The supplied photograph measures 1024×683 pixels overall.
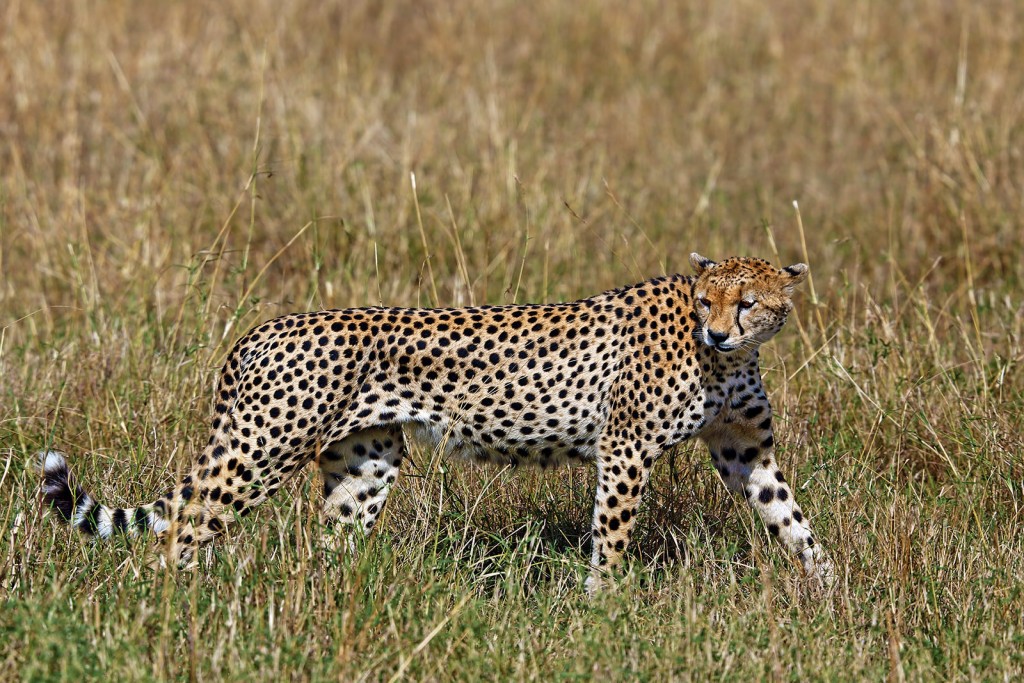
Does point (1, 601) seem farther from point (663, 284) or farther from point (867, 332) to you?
point (867, 332)

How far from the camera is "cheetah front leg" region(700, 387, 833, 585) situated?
4176 mm

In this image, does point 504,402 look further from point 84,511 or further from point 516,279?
point 516,279

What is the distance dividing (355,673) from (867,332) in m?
2.77

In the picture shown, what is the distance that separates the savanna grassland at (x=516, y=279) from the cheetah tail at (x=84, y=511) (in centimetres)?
8

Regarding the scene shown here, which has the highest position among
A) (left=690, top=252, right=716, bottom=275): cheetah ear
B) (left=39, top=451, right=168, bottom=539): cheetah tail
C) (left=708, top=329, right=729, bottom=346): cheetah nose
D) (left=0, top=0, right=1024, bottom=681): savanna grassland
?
(left=690, top=252, right=716, bottom=275): cheetah ear

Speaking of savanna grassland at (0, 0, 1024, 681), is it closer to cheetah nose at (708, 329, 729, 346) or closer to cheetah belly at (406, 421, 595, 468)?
cheetah belly at (406, 421, 595, 468)

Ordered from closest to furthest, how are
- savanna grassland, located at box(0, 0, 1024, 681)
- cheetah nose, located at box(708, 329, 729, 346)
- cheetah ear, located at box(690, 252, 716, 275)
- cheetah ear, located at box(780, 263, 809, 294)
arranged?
savanna grassland, located at box(0, 0, 1024, 681) < cheetah nose, located at box(708, 329, 729, 346) < cheetah ear, located at box(780, 263, 809, 294) < cheetah ear, located at box(690, 252, 716, 275)

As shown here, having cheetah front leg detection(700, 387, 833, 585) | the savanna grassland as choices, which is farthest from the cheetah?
the savanna grassland

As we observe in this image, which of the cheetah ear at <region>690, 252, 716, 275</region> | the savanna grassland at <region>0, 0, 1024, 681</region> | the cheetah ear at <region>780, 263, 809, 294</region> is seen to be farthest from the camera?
the cheetah ear at <region>690, 252, 716, 275</region>

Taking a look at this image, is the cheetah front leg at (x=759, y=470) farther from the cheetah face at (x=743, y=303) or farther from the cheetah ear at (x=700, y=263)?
the cheetah ear at (x=700, y=263)

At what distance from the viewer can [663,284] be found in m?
4.30

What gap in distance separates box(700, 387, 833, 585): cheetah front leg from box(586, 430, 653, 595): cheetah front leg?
0.32 m

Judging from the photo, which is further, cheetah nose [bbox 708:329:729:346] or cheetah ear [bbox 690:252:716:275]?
cheetah ear [bbox 690:252:716:275]

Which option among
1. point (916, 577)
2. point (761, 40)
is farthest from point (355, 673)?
point (761, 40)
